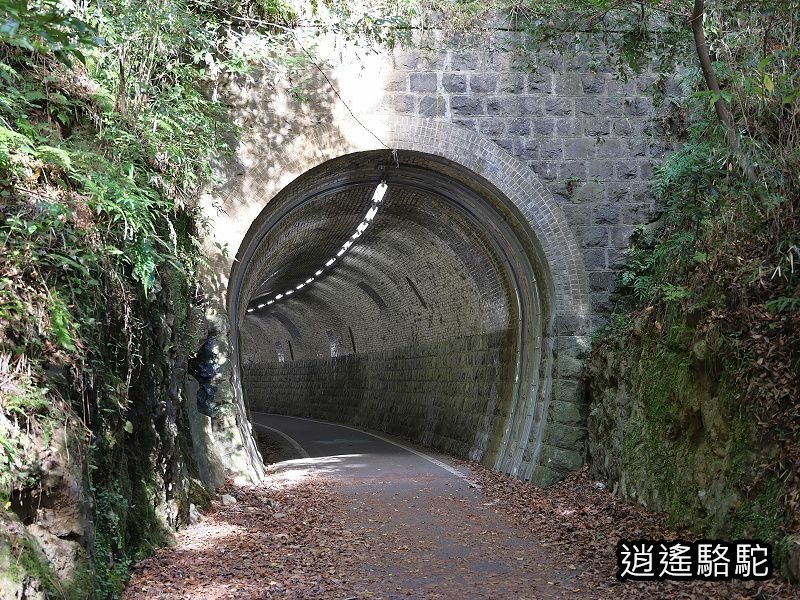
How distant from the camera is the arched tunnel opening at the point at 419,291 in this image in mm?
10961

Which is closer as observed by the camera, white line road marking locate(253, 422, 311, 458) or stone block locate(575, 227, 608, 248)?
stone block locate(575, 227, 608, 248)

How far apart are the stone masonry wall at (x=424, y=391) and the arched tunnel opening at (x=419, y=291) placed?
0.04 m

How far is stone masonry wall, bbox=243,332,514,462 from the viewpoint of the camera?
13.1 meters

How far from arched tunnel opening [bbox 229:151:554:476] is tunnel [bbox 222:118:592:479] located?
37 mm

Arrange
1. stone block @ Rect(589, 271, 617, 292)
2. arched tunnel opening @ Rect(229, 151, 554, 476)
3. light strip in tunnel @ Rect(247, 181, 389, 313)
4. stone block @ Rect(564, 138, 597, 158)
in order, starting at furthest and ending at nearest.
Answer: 1. light strip in tunnel @ Rect(247, 181, 389, 313)
2. arched tunnel opening @ Rect(229, 151, 554, 476)
3. stone block @ Rect(564, 138, 597, 158)
4. stone block @ Rect(589, 271, 617, 292)

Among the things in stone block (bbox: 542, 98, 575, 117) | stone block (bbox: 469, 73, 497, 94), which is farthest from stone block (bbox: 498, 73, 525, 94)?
stone block (bbox: 542, 98, 575, 117)

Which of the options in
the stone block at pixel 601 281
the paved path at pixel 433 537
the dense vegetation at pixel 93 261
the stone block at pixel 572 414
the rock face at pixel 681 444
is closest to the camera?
the dense vegetation at pixel 93 261

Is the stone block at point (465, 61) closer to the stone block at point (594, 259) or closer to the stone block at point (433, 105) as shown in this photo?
the stone block at point (433, 105)

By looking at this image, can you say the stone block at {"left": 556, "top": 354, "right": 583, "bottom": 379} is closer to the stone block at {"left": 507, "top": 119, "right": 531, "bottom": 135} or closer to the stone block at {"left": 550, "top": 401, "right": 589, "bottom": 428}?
the stone block at {"left": 550, "top": 401, "right": 589, "bottom": 428}

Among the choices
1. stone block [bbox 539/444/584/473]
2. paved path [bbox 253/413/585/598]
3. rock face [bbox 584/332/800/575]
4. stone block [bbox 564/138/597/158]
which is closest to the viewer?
rock face [bbox 584/332/800/575]

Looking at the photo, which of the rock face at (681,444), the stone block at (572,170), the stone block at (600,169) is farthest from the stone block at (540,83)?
the rock face at (681,444)

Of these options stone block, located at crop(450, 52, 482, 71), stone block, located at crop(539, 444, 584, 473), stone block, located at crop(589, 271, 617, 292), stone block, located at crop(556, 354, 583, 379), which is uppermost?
stone block, located at crop(450, 52, 482, 71)

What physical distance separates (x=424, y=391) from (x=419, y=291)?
2332 millimetres

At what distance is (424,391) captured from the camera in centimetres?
1712
